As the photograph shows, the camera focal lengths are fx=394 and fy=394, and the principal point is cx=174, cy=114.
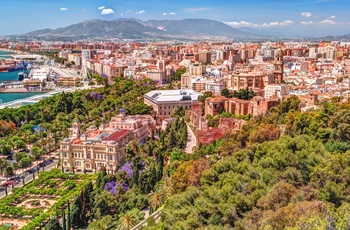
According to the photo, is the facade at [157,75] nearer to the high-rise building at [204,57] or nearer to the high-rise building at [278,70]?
the high-rise building at [204,57]

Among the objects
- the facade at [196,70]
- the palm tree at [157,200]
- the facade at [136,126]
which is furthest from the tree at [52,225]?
the facade at [196,70]

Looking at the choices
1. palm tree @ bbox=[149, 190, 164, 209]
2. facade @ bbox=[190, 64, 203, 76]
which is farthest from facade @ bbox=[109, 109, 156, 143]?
facade @ bbox=[190, 64, 203, 76]

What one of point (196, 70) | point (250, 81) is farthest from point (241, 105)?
point (196, 70)

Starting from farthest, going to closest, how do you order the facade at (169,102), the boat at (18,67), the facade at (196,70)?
the boat at (18,67)
the facade at (196,70)
the facade at (169,102)

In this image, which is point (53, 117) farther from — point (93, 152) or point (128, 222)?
point (128, 222)

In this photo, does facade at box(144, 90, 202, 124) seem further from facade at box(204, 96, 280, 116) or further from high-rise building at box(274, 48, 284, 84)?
high-rise building at box(274, 48, 284, 84)

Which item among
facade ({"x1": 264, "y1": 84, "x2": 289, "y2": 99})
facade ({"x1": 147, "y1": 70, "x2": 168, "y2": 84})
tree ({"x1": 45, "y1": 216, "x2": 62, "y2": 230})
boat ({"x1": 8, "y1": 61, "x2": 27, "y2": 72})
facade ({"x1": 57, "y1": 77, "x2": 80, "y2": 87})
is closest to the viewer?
tree ({"x1": 45, "y1": 216, "x2": 62, "y2": 230})

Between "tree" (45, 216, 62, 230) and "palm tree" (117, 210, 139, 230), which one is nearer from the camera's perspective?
"palm tree" (117, 210, 139, 230)

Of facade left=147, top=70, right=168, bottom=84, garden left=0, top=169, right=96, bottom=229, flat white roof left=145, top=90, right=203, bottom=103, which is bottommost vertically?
garden left=0, top=169, right=96, bottom=229

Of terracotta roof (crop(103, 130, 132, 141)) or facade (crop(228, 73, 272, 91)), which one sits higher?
facade (crop(228, 73, 272, 91))
